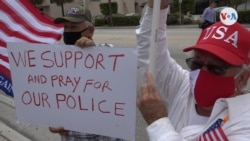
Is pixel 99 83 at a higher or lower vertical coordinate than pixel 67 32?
A: lower

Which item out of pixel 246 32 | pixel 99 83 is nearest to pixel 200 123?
pixel 246 32

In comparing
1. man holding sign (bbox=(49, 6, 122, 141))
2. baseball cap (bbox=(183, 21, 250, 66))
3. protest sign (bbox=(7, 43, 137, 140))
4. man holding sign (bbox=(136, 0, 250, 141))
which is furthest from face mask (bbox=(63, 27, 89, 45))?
baseball cap (bbox=(183, 21, 250, 66))

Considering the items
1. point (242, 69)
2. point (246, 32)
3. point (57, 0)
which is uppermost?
point (246, 32)

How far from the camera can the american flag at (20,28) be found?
3230mm

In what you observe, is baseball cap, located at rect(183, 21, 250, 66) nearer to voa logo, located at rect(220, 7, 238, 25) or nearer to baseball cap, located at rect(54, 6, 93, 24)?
voa logo, located at rect(220, 7, 238, 25)

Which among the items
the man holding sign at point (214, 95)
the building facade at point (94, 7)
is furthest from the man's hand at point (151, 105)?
the building facade at point (94, 7)

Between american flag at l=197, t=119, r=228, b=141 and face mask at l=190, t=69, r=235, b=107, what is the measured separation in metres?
0.16

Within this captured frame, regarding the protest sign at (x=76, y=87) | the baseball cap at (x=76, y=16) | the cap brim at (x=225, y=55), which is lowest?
the protest sign at (x=76, y=87)

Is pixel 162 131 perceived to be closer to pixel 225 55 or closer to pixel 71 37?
pixel 225 55

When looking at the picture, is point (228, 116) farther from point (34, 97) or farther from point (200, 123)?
point (34, 97)

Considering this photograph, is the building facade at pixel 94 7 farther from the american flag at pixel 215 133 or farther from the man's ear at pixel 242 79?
the american flag at pixel 215 133

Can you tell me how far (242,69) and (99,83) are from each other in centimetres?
82

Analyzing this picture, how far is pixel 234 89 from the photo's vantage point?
71.4 inches

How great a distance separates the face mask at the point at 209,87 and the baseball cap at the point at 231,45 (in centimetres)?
9
